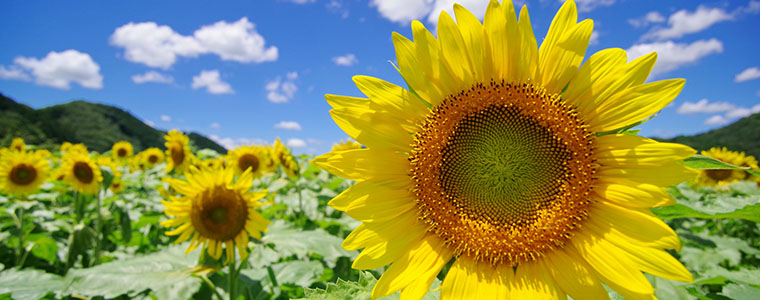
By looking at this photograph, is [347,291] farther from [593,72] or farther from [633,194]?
[593,72]

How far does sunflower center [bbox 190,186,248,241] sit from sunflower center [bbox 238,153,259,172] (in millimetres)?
3430

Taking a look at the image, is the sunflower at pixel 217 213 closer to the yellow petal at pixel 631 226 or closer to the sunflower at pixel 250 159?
the yellow petal at pixel 631 226

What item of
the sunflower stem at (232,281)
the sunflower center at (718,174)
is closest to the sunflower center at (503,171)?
the sunflower stem at (232,281)

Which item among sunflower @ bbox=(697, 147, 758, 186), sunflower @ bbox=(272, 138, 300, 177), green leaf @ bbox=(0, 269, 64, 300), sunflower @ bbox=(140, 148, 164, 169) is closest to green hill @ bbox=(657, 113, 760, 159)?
sunflower @ bbox=(697, 147, 758, 186)

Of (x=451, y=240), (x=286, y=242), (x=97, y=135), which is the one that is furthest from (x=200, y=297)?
(x=97, y=135)

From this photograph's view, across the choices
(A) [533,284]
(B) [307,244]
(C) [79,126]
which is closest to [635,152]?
(A) [533,284]

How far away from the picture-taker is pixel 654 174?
4.24ft

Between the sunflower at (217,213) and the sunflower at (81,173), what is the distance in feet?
13.8

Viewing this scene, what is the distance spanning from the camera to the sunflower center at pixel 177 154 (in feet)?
28.2

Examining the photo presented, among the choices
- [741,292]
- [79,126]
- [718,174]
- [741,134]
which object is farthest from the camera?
[79,126]

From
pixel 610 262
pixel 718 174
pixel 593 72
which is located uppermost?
pixel 718 174

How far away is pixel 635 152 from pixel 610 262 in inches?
14.4

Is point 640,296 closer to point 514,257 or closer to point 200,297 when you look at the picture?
point 514,257

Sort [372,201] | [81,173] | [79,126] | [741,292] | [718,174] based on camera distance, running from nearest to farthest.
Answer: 1. [372,201]
2. [741,292]
3. [81,173]
4. [718,174]
5. [79,126]
